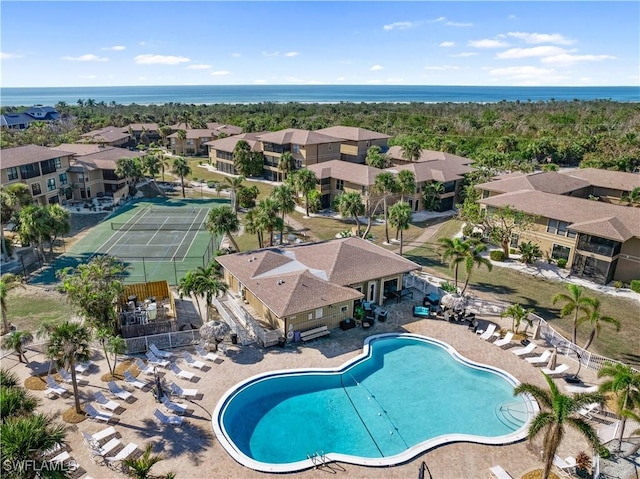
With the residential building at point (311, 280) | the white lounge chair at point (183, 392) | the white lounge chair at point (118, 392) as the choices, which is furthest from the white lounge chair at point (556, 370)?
the white lounge chair at point (118, 392)

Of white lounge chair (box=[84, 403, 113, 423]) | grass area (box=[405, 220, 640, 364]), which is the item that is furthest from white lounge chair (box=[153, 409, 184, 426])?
grass area (box=[405, 220, 640, 364])

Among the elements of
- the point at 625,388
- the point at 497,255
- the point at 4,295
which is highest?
the point at 625,388

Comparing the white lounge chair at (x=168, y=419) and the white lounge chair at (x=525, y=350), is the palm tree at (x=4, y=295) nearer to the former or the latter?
the white lounge chair at (x=168, y=419)

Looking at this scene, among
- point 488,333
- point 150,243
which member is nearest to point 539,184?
point 488,333

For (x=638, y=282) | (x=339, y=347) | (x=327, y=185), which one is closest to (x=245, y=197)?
(x=327, y=185)

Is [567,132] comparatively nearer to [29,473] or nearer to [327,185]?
[327,185]

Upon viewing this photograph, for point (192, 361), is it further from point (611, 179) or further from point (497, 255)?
point (611, 179)
